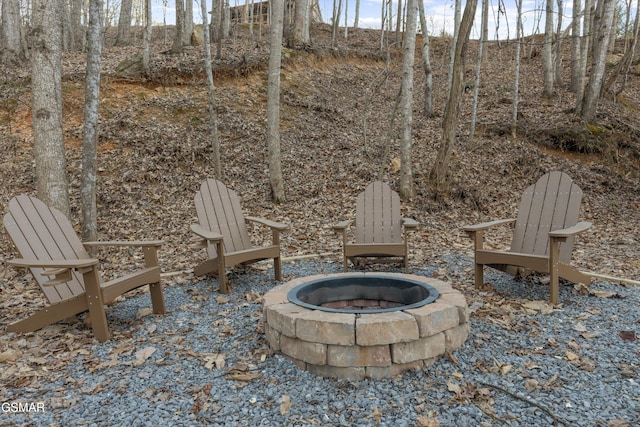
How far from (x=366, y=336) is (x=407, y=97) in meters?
4.96

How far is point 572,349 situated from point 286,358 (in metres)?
1.81

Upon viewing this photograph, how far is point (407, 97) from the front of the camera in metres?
6.57

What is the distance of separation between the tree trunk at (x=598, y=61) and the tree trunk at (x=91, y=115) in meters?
8.47

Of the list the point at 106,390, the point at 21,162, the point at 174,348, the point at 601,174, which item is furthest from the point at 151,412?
the point at 601,174

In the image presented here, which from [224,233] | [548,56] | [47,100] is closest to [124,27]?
[47,100]

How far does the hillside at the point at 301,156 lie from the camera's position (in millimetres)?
6008

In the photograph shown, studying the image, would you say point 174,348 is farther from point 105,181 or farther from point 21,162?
point 21,162

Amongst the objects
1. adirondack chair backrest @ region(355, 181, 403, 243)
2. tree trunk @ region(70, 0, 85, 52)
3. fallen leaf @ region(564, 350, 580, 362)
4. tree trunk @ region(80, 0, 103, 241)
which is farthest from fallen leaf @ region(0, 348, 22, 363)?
tree trunk @ region(70, 0, 85, 52)

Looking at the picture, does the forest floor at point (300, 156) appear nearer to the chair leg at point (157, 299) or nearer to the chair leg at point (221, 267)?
the chair leg at point (221, 267)

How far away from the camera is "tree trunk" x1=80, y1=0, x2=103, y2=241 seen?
4836 millimetres

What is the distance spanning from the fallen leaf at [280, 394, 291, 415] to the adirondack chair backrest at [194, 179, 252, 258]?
2210 mm

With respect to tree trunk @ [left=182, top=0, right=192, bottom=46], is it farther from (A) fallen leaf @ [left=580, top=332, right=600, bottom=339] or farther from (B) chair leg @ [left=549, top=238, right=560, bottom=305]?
(A) fallen leaf @ [left=580, top=332, right=600, bottom=339]

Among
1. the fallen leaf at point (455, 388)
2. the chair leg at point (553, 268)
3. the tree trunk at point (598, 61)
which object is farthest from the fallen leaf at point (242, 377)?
the tree trunk at point (598, 61)

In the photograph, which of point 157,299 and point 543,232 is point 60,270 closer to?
point 157,299
